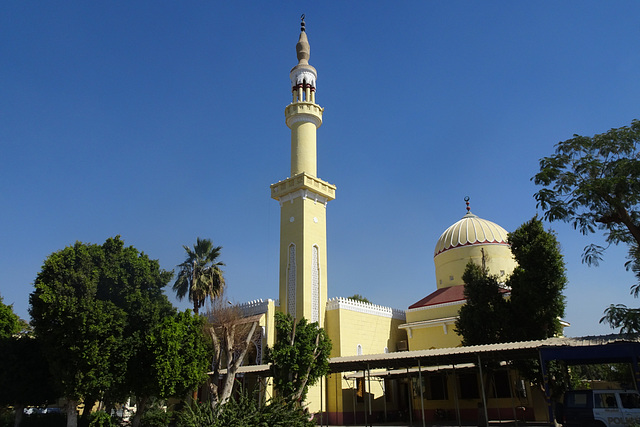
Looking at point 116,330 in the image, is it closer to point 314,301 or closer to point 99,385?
point 99,385

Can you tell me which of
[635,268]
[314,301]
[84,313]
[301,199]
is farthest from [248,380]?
[635,268]

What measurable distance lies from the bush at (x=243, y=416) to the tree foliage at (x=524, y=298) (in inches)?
432

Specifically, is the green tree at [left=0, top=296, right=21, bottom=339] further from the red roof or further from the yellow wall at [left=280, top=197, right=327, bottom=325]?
the red roof

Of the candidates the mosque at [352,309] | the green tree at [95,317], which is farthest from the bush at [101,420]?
the mosque at [352,309]

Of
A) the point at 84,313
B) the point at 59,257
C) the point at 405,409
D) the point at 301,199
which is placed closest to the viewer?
the point at 84,313

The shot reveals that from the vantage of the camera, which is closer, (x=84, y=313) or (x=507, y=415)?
(x=84, y=313)

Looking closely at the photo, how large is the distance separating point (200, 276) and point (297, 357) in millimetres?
12011

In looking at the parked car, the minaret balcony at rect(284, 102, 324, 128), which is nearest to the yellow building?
the minaret balcony at rect(284, 102, 324, 128)

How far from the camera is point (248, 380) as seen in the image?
27969 mm

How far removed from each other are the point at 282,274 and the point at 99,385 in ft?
36.2

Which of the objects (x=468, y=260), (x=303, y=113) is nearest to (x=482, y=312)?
(x=468, y=260)

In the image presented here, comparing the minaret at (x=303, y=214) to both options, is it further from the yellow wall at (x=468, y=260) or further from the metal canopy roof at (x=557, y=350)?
the yellow wall at (x=468, y=260)

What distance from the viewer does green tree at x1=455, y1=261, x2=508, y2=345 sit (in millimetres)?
20359

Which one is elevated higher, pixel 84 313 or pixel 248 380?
pixel 84 313
